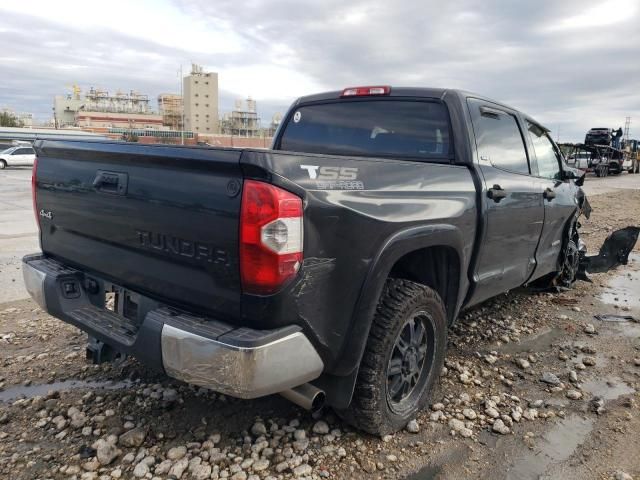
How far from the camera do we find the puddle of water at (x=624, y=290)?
5.79 m

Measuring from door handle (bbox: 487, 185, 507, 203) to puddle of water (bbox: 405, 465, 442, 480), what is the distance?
179 centimetres

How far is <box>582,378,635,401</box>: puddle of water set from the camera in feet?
11.7

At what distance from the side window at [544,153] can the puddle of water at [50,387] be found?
392 centimetres

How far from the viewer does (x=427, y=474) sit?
8.58ft

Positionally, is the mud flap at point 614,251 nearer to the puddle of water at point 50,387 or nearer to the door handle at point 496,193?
the door handle at point 496,193

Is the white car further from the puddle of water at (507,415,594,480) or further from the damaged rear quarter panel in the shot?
the puddle of water at (507,415,594,480)

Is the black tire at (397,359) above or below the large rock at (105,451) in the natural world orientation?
above

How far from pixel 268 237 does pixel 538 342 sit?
3.38 m

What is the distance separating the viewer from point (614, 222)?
39.9ft

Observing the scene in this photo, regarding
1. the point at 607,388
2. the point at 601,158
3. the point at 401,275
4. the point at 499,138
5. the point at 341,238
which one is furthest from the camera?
the point at 601,158

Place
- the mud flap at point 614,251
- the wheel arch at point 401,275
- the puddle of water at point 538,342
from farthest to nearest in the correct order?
the mud flap at point 614,251 < the puddle of water at point 538,342 < the wheel arch at point 401,275

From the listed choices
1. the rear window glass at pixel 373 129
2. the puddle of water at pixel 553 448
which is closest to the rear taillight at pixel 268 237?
the puddle of water at pixel 553 448

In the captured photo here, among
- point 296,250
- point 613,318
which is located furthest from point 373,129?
point 613,318

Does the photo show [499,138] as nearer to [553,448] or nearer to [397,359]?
[397,359]
